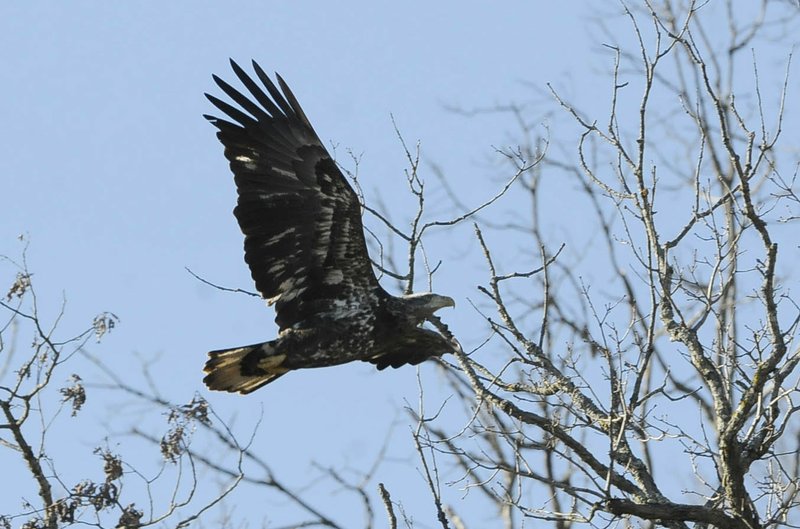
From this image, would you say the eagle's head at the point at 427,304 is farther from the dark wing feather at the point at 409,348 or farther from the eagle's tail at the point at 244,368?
the eagle's tail at the point at 244,368

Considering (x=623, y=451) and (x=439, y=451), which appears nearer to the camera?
(x=439, y=451)

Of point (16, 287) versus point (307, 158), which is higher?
point (307, 158)

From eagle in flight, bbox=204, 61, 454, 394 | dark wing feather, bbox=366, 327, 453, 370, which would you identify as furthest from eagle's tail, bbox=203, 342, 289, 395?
dark wing feather, bbox=366, 327, 453, 370

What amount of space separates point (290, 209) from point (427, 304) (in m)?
1.14

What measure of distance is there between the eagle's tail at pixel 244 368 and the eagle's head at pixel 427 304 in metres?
0.97

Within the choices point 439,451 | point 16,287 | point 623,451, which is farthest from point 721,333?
point 16,287

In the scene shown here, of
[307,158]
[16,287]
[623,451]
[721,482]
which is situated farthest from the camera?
[307,158]

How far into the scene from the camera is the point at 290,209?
833 cm

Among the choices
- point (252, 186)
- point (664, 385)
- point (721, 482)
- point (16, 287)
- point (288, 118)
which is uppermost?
point (288, 118)

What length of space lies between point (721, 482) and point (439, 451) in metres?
1.57

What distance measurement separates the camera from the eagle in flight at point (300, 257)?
833 cm

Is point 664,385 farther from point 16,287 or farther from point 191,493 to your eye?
point 16,287

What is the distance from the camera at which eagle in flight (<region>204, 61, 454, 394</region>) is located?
8328 mm

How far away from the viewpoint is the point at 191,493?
289 inches
